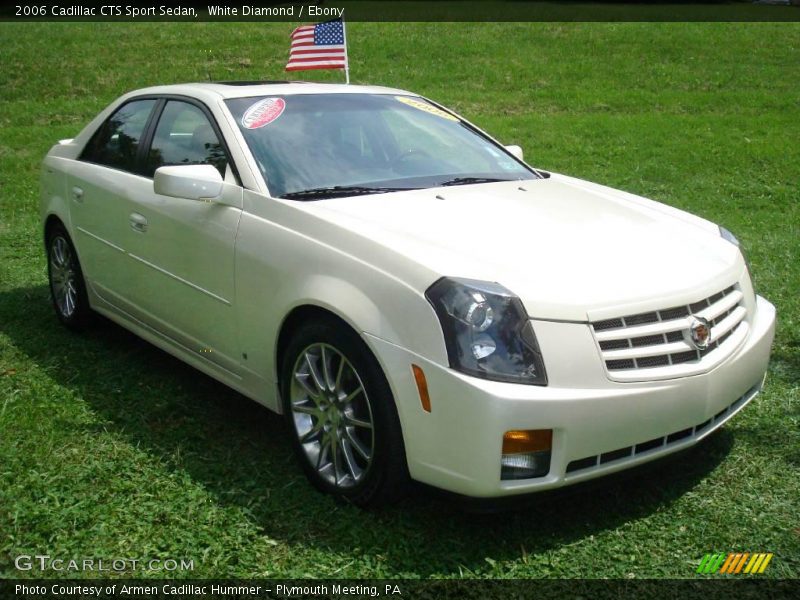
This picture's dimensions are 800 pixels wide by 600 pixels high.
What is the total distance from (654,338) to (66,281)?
4086mm

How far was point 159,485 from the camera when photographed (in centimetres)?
392

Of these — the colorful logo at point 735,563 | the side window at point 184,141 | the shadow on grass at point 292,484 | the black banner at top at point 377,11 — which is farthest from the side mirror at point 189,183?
the black banner at top at point 377,11

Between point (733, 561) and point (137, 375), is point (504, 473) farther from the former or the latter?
point (137, 375)

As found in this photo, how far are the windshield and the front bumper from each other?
1.16 m

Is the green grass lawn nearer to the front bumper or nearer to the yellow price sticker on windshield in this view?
the front bumper

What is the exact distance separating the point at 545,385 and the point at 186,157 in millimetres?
2464

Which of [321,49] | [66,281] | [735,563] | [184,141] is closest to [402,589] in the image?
[735,563]

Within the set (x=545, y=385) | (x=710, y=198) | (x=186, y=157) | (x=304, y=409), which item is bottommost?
(x=710, y=198)

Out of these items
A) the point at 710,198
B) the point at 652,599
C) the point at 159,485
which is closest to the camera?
the point at 652,599

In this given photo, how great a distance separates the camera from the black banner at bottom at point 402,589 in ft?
10.2

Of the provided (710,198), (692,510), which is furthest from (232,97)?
(710,198)

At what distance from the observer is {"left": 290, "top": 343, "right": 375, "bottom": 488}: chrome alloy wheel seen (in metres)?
3.54

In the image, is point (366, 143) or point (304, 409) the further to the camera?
point (366, 143)

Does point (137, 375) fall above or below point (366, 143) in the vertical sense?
below
